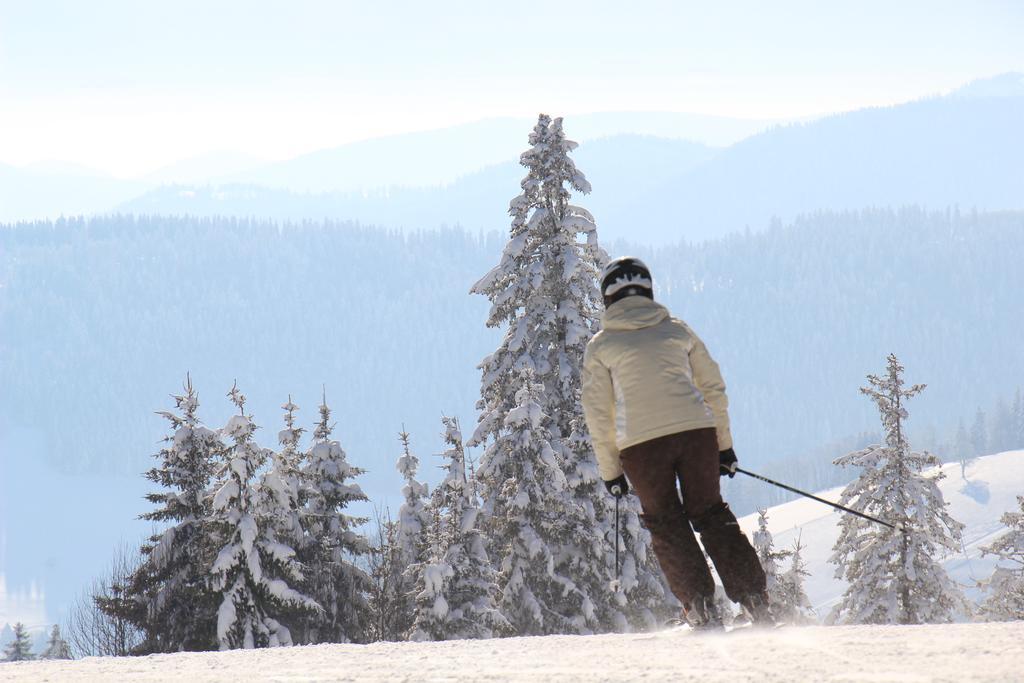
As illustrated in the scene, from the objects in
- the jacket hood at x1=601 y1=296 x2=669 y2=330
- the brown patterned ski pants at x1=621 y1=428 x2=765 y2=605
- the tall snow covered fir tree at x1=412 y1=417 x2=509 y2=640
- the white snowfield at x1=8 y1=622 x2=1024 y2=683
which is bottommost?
the tall snow covered fir tree at x1=412 y1=417 x2=509 y2=640

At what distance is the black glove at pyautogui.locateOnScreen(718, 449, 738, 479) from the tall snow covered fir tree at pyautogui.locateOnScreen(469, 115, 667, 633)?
1202cm

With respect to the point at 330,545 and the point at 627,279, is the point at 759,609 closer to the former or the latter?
the point at 627,279

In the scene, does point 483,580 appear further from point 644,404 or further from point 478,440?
point 644,404

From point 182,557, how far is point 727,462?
15.3 m

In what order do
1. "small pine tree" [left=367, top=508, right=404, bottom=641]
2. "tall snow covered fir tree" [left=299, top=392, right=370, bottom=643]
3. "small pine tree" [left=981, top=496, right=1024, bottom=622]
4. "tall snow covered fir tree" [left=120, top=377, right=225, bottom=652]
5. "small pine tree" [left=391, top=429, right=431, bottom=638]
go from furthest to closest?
"small pine tree" [left=367, top=508, right=404, bottom=641], "small pine tree" [left=391, top=429, right=431, bottom=638], "small pine tree" [left=981, top=496, right=1024, bottom=622], "tall snow covered fir tree" [left=299, top=392, right=370, bottom=643], "tall snow covered fir tree" [left=120, top=377, right=225, bottom=652]

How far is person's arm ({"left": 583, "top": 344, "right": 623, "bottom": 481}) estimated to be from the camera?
5.87 m

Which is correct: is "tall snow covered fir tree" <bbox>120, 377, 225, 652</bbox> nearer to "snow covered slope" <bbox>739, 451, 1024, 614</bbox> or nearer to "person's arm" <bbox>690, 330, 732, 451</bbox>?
"person's arm" <bbox>690, 330, 732, 451</bbox>

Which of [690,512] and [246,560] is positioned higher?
[690,512]

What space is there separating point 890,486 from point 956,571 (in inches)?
3738

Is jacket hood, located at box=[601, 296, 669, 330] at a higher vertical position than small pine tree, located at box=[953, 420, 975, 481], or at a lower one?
higher

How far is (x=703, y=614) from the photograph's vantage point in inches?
233

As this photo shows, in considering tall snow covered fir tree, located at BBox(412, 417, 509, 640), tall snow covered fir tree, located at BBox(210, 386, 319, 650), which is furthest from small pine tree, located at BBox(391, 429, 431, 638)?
tall snow covered fir tree, located at BBox(210, 386, 319, 650)

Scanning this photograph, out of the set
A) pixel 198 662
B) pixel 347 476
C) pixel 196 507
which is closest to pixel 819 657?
pixel 198 662

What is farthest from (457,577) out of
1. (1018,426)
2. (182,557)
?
(1018,426)
